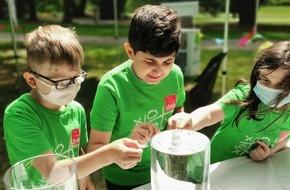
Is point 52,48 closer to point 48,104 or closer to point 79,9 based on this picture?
point 48,104

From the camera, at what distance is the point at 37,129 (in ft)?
3.72

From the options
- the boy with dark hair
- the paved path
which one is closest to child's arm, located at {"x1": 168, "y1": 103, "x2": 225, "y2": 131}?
the boy with dark hair

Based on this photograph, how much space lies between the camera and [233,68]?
6.31 metres

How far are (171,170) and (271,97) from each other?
58 centimetres

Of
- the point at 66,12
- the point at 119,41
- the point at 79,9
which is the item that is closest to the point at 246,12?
the point at 119,41

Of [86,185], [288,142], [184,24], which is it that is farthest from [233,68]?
[86,185]

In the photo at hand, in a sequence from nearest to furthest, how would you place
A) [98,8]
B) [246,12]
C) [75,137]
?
[75,137], [246,12], [98,8]

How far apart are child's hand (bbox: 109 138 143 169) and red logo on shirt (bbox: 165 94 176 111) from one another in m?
0.48

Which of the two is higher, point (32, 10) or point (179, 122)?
point (179, 122)

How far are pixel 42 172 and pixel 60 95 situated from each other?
0.33 metres

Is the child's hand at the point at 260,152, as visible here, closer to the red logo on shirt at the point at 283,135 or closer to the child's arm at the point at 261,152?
the child's arm at the point at 261,152

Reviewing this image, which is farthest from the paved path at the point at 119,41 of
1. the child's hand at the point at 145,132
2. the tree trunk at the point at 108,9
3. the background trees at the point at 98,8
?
the child's hand at the point at 145,132

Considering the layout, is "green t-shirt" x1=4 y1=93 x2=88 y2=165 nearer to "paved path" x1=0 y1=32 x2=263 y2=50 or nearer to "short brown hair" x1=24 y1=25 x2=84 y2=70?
"short brown hair" x1=24 y1=25 x2=84 y2=70

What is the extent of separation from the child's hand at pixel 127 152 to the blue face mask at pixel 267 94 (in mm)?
596
